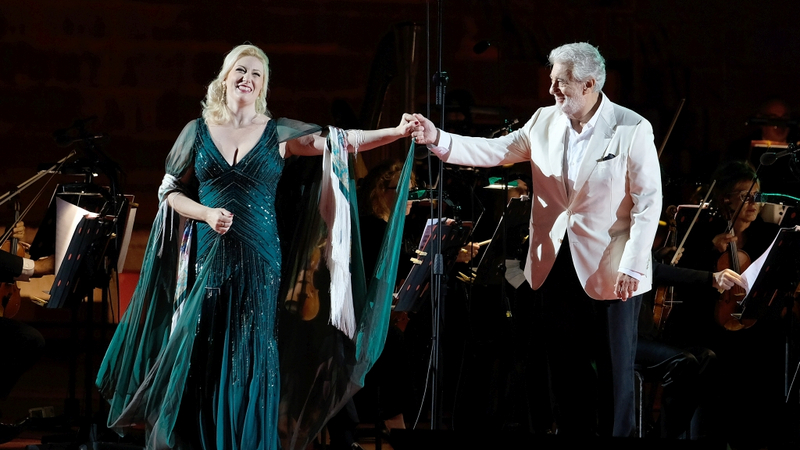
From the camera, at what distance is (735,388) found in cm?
455

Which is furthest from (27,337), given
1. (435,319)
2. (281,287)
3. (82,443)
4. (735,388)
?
(735,388)

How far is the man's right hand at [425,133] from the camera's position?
3262 millimetres

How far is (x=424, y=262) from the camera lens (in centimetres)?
380

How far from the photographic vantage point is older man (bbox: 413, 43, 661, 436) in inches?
121

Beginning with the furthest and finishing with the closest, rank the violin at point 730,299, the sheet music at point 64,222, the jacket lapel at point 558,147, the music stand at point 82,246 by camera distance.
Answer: the violin at point 730,299 → the sheet music at point 64,222 → the music stand at point 82,246 → the jacket lapel at point 558,147

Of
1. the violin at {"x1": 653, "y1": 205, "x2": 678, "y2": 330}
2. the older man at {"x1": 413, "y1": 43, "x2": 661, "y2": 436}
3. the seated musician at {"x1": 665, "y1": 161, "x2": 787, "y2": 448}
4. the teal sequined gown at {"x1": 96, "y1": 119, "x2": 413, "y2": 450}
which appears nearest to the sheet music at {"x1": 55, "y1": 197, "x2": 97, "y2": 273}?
the teal sequined gown at {"x1": 96, "y1": 119, "x2": 413, "y2": 450}

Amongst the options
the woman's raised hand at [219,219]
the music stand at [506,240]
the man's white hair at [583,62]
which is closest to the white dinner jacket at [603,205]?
the man's white hair at [583,62]

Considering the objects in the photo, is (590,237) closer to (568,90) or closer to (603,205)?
(603,205)

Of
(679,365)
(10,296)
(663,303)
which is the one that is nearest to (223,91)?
(10,296)

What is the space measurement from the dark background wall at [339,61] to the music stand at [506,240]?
1.99 m

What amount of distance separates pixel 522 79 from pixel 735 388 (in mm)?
2875

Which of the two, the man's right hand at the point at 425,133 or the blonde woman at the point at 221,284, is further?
the man's right hand at the point at 425,133

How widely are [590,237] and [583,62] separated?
1.98ft

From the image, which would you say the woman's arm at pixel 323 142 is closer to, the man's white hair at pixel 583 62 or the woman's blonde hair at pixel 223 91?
the woman's blonde hair at pixel 223 91
